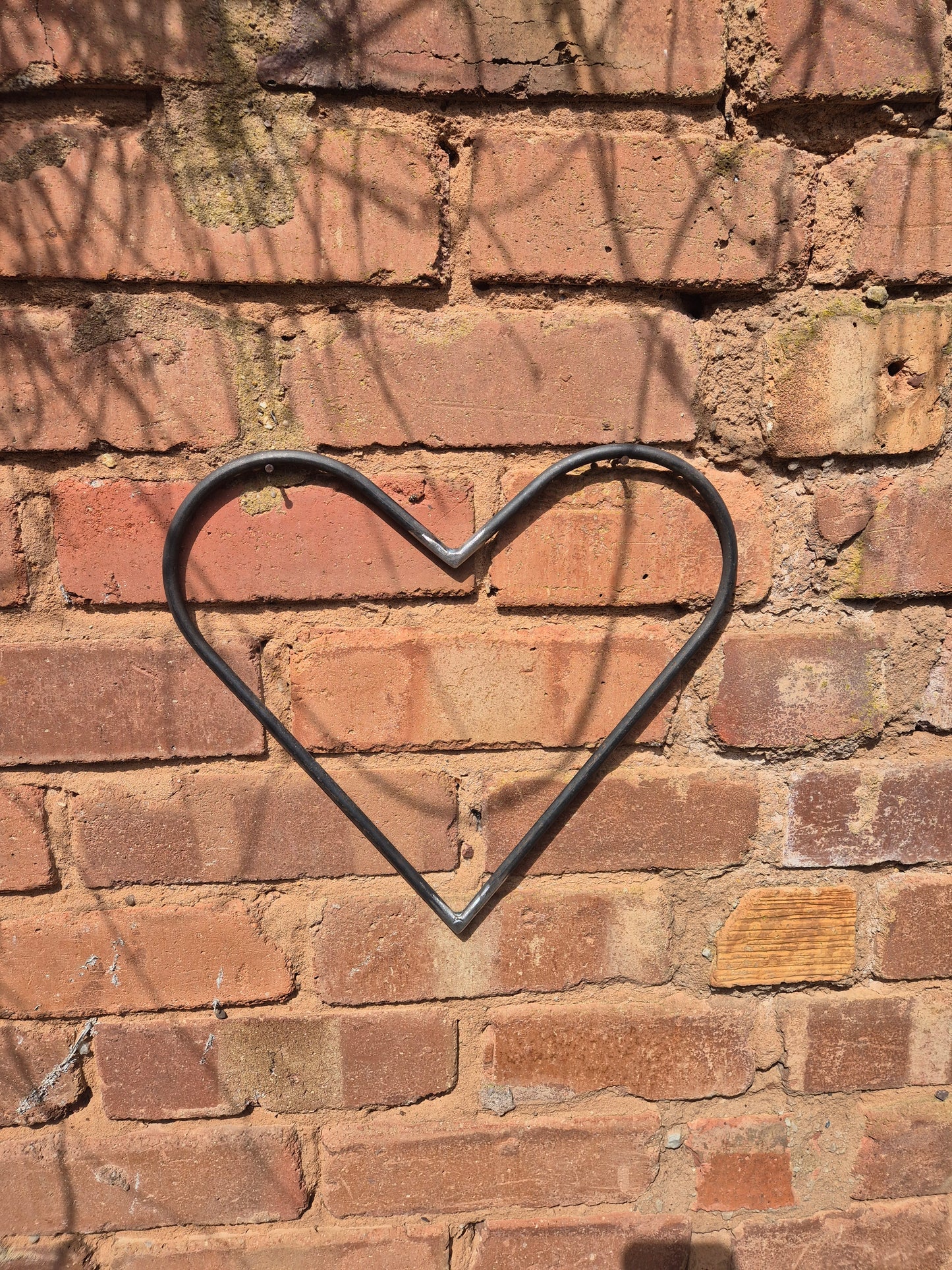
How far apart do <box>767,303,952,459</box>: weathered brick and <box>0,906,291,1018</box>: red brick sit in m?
0.65

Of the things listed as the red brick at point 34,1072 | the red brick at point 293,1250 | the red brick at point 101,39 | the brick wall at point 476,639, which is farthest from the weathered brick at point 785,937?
the red brick at point 101,39

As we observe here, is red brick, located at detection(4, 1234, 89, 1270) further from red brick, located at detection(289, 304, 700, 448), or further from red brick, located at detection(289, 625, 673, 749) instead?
red brick, located at detection(289, 304, 700, 448)

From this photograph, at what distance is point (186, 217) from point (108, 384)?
14 centimetres

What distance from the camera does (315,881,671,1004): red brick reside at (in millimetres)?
737

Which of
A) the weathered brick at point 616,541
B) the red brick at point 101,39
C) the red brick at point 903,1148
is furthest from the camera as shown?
the red brick at point 903,1148

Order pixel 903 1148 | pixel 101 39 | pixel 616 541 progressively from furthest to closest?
pixel 903 1148 → pixel 616 541 → pixel 101 39

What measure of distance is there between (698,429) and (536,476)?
146 millimetres

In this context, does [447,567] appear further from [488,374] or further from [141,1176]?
[141,1176]

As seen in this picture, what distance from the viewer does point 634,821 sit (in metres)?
0.74

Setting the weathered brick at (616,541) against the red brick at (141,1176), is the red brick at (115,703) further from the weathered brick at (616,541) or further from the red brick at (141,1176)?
the red brick at (141,1176)

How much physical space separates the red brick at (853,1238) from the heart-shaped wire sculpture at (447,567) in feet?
1.48

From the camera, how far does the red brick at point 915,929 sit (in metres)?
0.77

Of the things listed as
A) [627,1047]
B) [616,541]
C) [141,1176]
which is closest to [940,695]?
[616,541]

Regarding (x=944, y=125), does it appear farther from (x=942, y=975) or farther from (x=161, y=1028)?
(x=161, y=1028)
